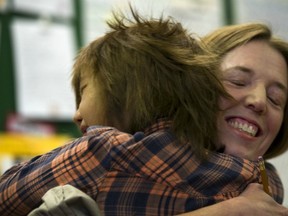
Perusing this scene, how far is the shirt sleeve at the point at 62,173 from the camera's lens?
0.95m

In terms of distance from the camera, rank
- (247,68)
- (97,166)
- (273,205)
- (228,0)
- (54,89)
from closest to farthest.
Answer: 1. (97,166)
2. (273,205)
3. (247,68)
4. (54,89)
5. (228,0)

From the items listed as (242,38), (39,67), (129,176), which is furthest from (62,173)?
(39,67)

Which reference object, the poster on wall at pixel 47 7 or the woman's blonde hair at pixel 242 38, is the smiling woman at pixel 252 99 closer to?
the woman's blonde hair at pixel 242 38

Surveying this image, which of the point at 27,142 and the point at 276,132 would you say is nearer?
the point at 276,132

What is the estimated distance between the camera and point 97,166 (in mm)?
948

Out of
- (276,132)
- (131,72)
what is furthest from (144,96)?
(276,132)

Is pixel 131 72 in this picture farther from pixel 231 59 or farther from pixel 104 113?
pixel 231 59

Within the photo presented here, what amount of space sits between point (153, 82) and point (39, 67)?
158 cm

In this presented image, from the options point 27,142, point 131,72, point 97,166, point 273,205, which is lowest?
point 27,142

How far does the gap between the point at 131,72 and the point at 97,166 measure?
0.60 ft

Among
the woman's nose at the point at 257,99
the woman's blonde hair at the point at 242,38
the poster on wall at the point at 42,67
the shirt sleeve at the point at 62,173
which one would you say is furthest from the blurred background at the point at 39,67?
the shirt sleeve at the point at 62,173

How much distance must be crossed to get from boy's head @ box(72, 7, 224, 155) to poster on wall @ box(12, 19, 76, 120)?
139cm

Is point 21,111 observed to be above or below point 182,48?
below

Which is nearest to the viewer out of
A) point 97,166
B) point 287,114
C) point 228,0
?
point 97,166
